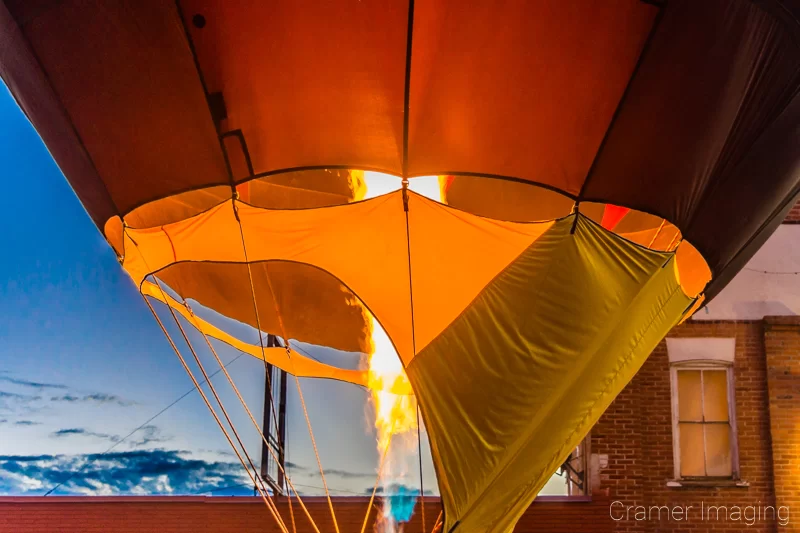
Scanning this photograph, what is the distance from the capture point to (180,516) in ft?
25.4

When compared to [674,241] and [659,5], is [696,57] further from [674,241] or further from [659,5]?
[674,241]

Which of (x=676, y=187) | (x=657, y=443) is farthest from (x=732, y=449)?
(x=676, y=187)

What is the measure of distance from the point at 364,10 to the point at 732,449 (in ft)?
22.8

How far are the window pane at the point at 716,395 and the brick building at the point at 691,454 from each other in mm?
Answer: 12

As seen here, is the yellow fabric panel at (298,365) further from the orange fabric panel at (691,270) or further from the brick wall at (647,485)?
the orange fabric panel at (691,270)

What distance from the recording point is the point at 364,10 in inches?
144

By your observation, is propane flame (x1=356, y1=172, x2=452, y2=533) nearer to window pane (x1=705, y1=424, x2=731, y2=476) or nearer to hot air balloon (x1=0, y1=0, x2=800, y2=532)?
hot air balloon (x1=0, y1=0, x2=800, y2=532)

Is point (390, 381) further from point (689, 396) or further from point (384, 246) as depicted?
point (689, 396)

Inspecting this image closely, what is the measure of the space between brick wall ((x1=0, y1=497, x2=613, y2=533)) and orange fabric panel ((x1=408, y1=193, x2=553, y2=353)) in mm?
3836

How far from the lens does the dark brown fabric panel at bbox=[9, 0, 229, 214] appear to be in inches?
152

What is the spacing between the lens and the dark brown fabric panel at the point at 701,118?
374 centimetres

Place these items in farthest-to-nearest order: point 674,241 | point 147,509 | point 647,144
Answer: point 147,509 < point 674,241 < point 647,144

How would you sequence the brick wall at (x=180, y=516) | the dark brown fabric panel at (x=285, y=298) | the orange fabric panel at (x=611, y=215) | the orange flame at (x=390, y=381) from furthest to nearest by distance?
1. the brick wall at (x=180, y=516)
2. the orange flame at (x=390, y=381)
3. the dark brown fabric panel at (x=285, y=298)
4. the orange fabric panel at (x=611, y=215)

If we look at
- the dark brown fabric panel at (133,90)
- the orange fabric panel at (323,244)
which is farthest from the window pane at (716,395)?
the dark brown fabric panel at (133,90)
